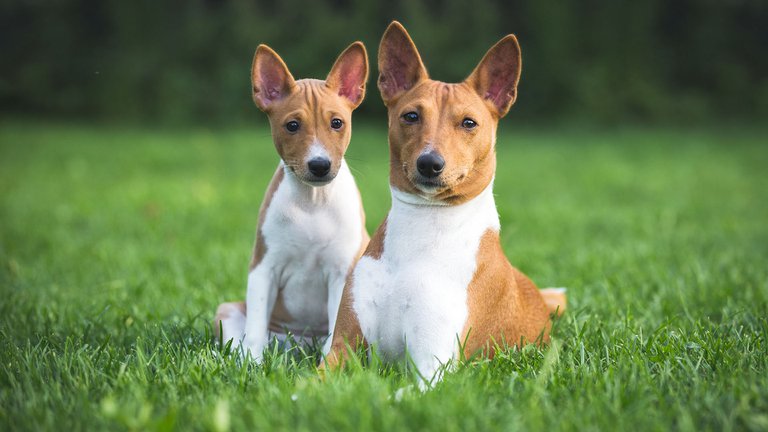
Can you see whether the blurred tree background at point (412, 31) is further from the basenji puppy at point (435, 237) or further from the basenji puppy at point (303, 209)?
the basenji puppy at point (435, 237)

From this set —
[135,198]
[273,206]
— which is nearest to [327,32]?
[135,198]

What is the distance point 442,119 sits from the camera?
311 centimetres

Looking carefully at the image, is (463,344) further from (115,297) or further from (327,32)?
(327,32)

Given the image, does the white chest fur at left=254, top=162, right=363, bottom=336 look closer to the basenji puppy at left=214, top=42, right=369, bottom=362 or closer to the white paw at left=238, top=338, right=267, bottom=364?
the basenji puppy at left=214, top=42, right=369, bottom=362

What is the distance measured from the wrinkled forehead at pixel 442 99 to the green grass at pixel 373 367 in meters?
1.05

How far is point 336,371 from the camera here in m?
3.03

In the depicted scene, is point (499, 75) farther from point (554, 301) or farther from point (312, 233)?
point (554, 301)

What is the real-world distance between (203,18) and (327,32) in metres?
3.82

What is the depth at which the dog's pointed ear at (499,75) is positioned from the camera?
330 cm

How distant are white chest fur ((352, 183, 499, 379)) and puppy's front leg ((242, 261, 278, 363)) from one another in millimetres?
626

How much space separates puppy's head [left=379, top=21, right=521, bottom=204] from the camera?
3.04m

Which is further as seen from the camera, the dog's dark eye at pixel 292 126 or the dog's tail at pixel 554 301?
the dog's tail at pixel 554 301

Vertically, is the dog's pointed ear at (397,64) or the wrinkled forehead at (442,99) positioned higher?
the dog's pointed ear at (397,64)

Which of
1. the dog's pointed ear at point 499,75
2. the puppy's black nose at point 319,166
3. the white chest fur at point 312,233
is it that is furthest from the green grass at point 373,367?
the dog's pointed ear at point 499,75
